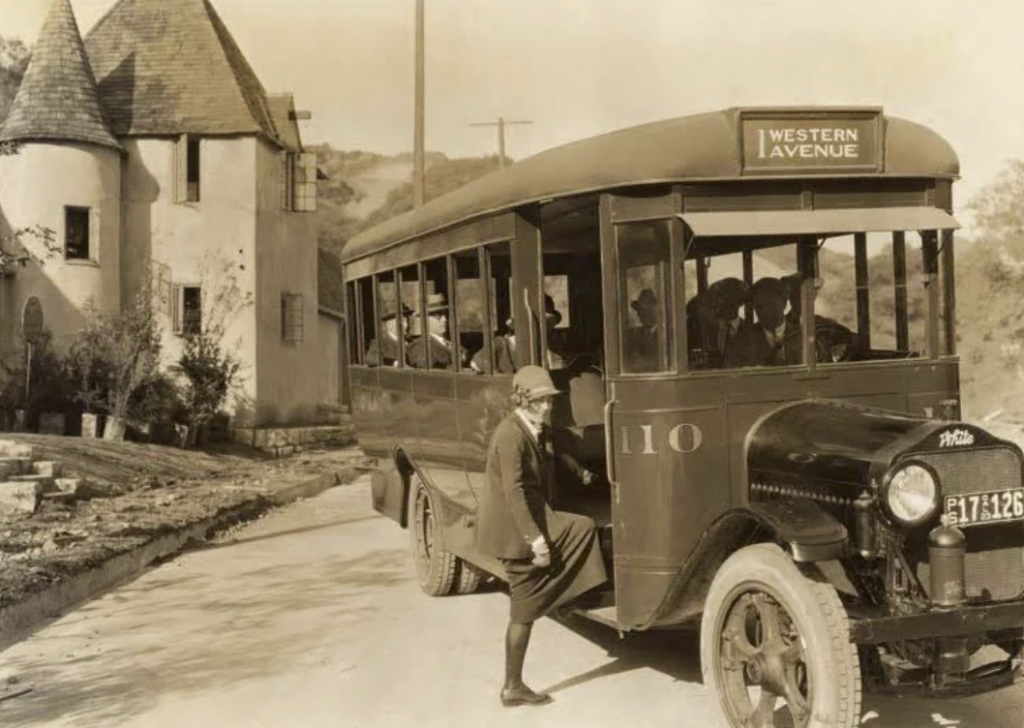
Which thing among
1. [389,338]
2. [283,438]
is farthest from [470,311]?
[283,438]

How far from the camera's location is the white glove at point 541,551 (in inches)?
221

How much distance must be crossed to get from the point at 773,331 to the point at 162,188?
21.2 metres

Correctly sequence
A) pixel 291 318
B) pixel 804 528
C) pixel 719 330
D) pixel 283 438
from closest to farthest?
1. pixel 804 528
2. pixel 719 330
3. pixel 283 438
4. pixel 291 318

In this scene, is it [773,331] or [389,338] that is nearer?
[773,331]

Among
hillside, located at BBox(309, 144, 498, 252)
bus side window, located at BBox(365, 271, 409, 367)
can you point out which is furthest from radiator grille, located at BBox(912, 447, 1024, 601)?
hillside, located at BBox(309, 144, 498, 252)

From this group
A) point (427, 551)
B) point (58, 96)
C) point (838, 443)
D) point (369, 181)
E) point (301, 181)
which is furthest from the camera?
point (369, 181)

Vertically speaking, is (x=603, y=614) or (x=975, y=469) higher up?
(x=975, y=469)

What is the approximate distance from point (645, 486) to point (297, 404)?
874 inches

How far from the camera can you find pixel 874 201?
572 centimetres

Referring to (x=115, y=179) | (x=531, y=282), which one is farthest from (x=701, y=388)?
(x=115, y=179)

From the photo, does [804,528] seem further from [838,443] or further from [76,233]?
[76,233]

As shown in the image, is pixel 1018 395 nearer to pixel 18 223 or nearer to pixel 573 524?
pixel 18 223

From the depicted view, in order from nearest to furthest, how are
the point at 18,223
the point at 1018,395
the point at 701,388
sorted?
the point at 701,388 < the point at 18,223 < the point at 1018,395

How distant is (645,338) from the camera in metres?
5.62
